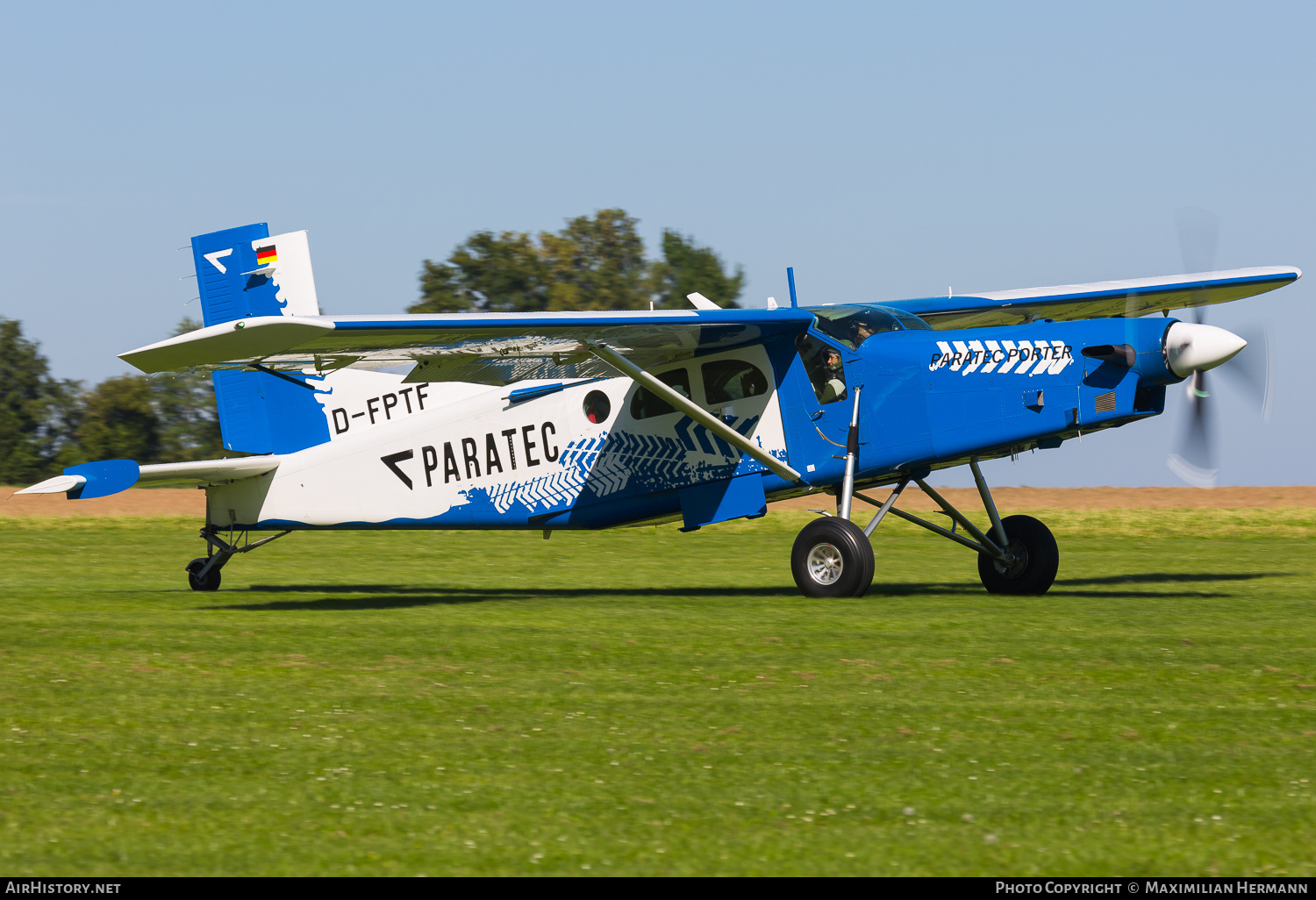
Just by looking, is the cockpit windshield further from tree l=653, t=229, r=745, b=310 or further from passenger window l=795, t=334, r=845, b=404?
tree l=653, t=229, r=745, b=310

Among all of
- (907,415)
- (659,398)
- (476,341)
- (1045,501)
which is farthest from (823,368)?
(1045,501)

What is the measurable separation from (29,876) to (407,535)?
2691 cm

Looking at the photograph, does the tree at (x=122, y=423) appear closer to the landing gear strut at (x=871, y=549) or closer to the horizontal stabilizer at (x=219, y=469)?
the horizontal stabilizer at (x=219, y=469)

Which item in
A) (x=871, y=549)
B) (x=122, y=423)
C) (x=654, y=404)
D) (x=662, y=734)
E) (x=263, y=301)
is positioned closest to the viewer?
(x=662, y=734)

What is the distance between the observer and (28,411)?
68875mm

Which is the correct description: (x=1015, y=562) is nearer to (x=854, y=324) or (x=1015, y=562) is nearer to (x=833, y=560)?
Result: (x=833, y=560)

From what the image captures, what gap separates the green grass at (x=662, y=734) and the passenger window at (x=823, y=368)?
239 centimetres

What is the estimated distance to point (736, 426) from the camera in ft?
51.6

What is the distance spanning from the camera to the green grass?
553 centimetres

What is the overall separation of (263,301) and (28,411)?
188 ft

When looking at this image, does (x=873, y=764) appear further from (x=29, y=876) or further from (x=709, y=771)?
(x=29, y=876)

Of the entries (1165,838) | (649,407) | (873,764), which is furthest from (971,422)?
(1165,838)

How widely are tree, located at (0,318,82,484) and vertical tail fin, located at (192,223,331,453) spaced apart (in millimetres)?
50579

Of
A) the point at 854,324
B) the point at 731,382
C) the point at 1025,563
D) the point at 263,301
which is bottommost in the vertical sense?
the point at 1025,563
